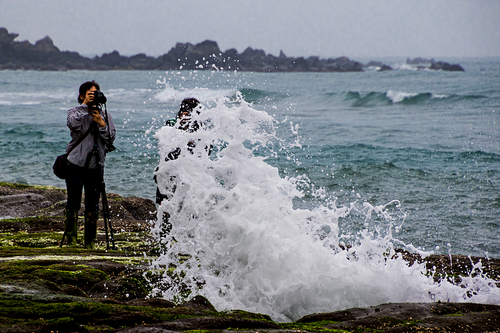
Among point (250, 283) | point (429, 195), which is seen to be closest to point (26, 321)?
point (250, 283)

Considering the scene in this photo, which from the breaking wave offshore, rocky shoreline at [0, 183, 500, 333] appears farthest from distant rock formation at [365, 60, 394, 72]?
rocky shoreline at [0, 183, 500, 333]

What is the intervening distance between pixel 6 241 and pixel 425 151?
14.0m

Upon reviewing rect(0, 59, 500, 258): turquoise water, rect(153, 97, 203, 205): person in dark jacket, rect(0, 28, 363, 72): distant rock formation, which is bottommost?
rect(0, 59, 500, 258): turquoise water

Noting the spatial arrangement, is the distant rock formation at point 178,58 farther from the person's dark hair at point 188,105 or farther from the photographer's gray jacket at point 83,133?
the photographer's gray jacket at point 83,133

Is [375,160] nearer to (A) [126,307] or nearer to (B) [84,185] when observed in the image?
(B) [84,185]

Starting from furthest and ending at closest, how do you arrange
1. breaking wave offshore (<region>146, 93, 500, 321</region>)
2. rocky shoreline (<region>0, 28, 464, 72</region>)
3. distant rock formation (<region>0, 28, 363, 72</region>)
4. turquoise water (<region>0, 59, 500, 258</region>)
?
distant rock formation (<region>0, 28, 363, 72</region>) → rocky shoreline (<region>0, 28, 464, 72</region>) → turquoise water (<region>0, 59, 500, 258</region>) → breaking wave offshore (<region>146, 93, 500, 321</region>)

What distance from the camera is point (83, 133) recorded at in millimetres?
5312

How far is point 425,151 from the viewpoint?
15.9m

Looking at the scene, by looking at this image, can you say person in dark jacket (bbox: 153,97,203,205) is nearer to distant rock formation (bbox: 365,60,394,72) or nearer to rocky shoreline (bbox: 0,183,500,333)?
rocky shoreline (bbox: 0,183,500,333)

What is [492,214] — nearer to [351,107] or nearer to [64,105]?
[351,107]

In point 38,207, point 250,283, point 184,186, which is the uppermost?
point 184,186

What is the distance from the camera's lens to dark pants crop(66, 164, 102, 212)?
17.6ft

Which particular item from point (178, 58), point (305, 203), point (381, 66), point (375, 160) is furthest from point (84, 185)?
point (381, 66)

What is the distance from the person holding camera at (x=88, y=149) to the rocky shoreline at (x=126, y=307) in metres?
0.57
